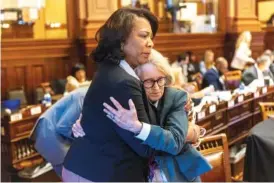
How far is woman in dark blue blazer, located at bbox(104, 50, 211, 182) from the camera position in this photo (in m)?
1.33

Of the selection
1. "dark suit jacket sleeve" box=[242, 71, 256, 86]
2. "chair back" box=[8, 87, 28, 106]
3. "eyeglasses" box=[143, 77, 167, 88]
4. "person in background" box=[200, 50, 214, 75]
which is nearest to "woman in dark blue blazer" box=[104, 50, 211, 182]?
"eyeglasses" box=[143, 77, 167, 88]

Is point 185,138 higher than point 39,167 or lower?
higher

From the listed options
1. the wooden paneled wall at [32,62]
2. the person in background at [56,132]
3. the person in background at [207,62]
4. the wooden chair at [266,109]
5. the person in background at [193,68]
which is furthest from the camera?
the person in background at [207,62]

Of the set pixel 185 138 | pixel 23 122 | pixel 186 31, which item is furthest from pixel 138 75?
pixel 186 31

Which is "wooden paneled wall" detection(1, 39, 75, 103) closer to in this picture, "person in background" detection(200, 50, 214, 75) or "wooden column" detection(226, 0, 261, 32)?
"person in background" detection(200, 50, 214, 75)

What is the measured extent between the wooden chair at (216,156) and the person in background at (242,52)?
553 cm

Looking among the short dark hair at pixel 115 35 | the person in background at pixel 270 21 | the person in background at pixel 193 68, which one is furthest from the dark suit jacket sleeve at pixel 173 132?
the person in background at pixel 270 21

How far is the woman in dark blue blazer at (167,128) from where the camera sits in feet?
4.37

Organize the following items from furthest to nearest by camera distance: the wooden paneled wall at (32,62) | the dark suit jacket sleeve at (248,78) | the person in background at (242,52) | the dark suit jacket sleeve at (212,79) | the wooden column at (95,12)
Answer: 1. the person in background at (242,52)
2. the wooden column at (95,12)
3. the wooden paneled wall at (32,62)
4. the dark suit jacket sleeve at (212,79)
5. the dark suit jacket sleeve at (248,78)

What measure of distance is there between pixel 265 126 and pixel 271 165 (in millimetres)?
277

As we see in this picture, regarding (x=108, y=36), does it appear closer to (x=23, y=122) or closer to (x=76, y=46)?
(x=23, y=122)

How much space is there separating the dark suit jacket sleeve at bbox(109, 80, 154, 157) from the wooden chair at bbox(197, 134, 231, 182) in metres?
→ 0.69

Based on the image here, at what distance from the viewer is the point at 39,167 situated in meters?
3.56

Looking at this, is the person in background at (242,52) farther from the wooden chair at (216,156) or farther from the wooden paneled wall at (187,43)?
the wooden chair at (216,156)
